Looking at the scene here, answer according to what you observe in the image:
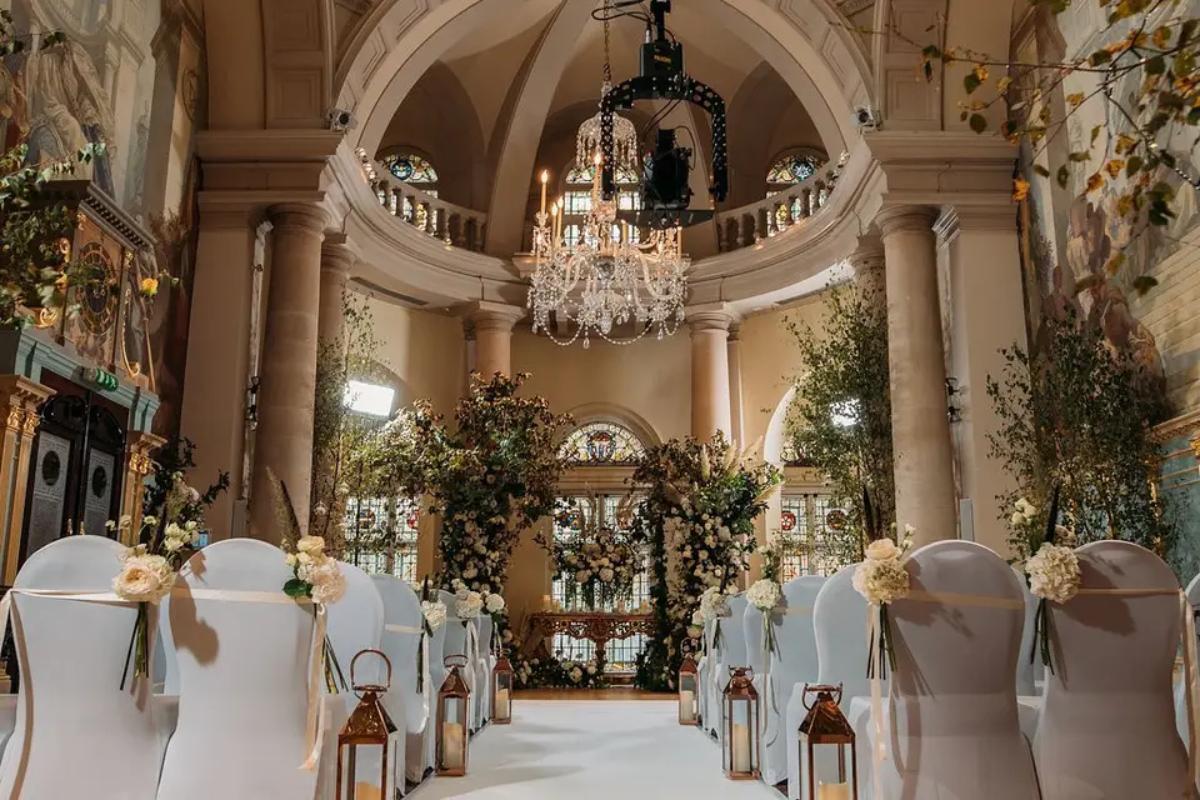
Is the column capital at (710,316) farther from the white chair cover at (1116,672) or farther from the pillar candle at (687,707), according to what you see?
the white chair cover at (1116,672)

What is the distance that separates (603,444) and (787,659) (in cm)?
996

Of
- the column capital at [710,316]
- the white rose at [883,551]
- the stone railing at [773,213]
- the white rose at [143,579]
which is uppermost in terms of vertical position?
the stone railing at [773,213]

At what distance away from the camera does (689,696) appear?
26.0ft

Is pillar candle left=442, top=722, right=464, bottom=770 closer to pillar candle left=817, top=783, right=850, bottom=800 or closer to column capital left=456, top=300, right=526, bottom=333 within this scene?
pillar candle left=817, top=783, right=850, bottom=800

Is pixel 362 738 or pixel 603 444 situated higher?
pixel 603 444

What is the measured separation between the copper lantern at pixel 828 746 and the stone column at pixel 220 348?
21.5ft

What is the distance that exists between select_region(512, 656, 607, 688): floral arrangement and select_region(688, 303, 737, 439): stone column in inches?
133

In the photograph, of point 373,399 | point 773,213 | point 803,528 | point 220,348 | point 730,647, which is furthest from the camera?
point 803,528

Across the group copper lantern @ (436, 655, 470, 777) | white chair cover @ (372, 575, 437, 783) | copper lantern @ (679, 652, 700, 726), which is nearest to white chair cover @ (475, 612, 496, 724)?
copper lantern @ (679, 652, 700, 726)

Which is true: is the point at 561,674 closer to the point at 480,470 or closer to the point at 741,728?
the point at 480,470

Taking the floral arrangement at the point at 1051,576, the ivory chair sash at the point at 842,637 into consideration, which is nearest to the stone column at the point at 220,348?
the ivory chair sash at the point at 842,637

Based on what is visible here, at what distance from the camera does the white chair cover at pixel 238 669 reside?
10.3 feet

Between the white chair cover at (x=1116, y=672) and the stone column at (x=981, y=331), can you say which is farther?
the stone column at (x=981, y=331)

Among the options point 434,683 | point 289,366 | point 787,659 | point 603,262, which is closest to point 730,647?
point 787,659
